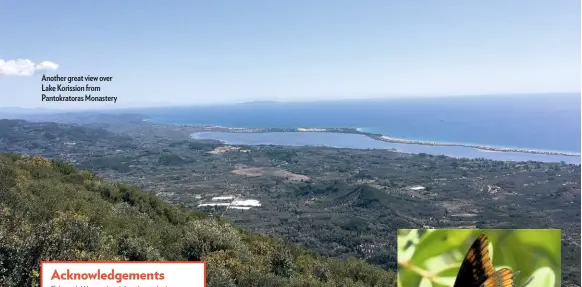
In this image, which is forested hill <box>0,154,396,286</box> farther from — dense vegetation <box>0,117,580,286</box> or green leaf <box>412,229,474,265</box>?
dense vegetation <box>0,117,580,286</box>

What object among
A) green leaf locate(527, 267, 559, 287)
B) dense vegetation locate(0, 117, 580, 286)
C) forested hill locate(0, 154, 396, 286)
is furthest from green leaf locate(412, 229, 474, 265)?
dense vegetation locate(0, 117, 580, 286)

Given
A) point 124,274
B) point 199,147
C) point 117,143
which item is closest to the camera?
point 124,274

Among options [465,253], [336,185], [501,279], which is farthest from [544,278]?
[336,185]

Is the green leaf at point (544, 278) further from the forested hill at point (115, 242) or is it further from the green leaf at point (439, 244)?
the forested hill at point (115, 242)

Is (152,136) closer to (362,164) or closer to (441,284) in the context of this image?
(362,164)

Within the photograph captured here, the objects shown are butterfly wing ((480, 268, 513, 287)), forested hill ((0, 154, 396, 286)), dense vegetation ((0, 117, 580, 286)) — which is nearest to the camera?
butterfly wing ((480, 268, 513, 287))

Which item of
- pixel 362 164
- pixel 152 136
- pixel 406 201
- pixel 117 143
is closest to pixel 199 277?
pixel 406 201
